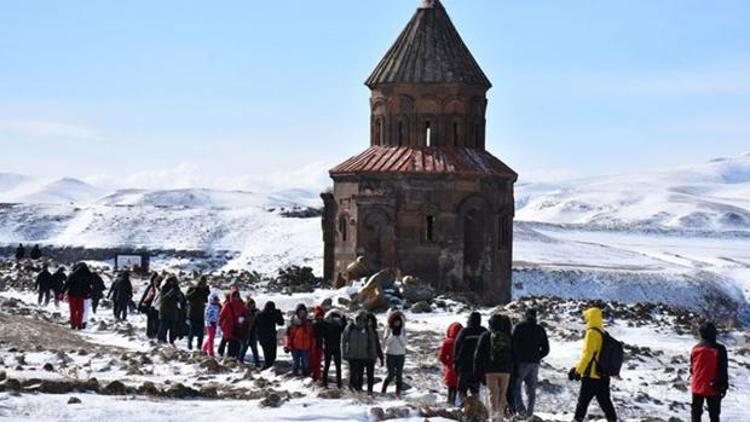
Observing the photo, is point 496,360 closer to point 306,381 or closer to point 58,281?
point 306,381

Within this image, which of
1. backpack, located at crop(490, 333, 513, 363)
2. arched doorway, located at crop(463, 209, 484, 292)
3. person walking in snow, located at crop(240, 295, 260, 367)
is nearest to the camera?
backpack, located at crop(490, 333, 513, 363)

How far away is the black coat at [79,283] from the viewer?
82.4 feet

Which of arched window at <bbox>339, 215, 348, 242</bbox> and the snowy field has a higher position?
arched window at <bbox>339, 215, 348, 242</bbox>

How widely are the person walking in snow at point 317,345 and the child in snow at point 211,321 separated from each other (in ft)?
11.2

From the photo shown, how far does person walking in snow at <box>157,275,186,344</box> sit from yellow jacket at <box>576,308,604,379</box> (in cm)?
A: 1022

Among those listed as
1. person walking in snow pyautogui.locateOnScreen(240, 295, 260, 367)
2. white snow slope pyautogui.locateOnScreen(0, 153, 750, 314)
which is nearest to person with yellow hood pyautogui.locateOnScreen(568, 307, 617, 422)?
person walking in snow pyautogui.locateOnScreen(240, 295, 260, 367)

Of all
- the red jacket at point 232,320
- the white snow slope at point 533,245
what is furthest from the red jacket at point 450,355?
the white snow slope at point 533,245

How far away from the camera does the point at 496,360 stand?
14781 mm

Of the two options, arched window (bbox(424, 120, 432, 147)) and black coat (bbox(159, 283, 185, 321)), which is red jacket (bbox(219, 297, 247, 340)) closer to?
black coat (bbox(159, 283, 185, 321))

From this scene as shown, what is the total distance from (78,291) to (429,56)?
56.1ft

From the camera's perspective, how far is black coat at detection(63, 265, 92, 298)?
25.1 m

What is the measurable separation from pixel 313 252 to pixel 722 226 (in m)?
98.7

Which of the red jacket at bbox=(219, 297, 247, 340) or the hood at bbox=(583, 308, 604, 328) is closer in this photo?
the hood at bbox=(583, 308, 604, 328)

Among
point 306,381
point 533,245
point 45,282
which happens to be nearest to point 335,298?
point 45,282
